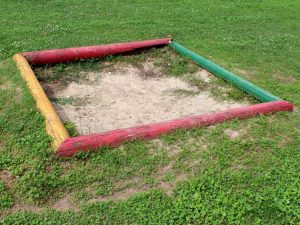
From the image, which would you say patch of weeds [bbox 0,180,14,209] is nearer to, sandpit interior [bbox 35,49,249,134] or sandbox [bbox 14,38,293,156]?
sandbox [bbox 14,38,293,156]

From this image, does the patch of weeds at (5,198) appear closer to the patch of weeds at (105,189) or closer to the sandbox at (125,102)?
the sandbox at (125,102)

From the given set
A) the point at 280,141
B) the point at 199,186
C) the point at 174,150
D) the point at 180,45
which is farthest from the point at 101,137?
the point at 180,45

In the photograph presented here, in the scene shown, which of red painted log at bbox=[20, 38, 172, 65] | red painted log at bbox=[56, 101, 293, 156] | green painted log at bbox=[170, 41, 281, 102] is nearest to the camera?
red painted log at bbox=[56, 101, 293, 156]

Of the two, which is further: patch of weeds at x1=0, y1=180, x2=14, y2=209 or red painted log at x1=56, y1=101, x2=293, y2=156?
red painted log at x1=56, y1=101, x2=293, y2=156

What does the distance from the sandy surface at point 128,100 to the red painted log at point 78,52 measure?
0.41m

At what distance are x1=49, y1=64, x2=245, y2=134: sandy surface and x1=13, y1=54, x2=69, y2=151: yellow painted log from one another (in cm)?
43

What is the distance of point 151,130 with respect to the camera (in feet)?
16.2

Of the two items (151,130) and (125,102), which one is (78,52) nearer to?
(125,102)

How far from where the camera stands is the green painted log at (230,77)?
6297 millimetres

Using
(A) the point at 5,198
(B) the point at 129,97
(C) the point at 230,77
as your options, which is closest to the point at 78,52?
(B) the point at 129,97

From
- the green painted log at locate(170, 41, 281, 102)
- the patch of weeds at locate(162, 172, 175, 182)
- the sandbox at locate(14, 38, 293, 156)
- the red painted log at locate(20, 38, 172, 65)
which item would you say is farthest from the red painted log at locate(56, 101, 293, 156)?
the red painted log at locate(20, 38, 172, 65)

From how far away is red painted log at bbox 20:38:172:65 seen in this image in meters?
7.01

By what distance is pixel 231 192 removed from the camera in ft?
14.1

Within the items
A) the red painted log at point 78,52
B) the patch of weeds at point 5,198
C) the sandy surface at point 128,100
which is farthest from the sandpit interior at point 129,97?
the patch of weeds at point 5,198
